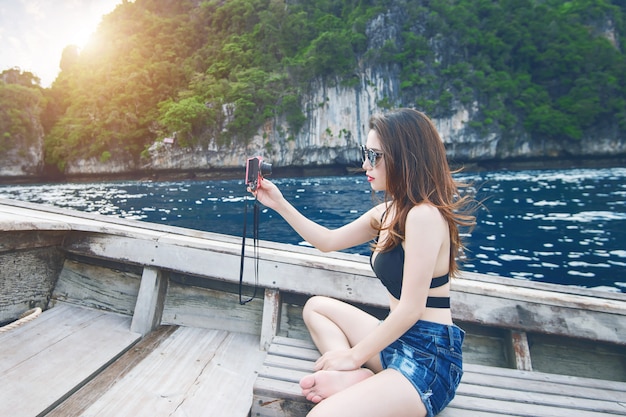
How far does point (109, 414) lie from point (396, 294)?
929mm

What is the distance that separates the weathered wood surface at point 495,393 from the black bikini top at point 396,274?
30 cm

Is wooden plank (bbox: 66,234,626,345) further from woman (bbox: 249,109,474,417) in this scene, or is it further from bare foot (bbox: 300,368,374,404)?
bare foot (bbox: 300,368,374,404)

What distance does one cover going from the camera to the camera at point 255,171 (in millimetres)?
1177

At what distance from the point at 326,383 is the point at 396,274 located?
0.36 meters

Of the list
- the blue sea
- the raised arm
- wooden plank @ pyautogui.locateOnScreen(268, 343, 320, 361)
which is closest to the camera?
wooden plank @ pyautogui.locateOnScreen(268, 343, 320, 361)

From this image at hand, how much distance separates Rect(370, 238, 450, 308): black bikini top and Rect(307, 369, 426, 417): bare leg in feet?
0.75

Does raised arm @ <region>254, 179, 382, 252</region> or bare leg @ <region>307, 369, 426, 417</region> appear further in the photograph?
raised arm @ <region>254, 179, 382, 252</region>

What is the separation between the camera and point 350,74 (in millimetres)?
29344

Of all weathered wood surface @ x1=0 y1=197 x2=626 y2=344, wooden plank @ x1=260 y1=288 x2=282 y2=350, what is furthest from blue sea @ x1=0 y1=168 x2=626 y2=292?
wooden plank @ x1=260 y1=288 x2=282 y2=350

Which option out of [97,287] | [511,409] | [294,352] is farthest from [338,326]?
[97,287]

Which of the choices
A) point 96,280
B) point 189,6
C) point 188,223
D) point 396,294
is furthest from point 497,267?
point 189,6

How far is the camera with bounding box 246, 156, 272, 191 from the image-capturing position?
1.18 meters

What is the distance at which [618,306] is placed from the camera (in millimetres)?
1130

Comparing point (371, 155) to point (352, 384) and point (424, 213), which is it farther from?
point (352, 384)
